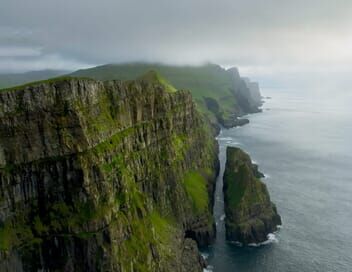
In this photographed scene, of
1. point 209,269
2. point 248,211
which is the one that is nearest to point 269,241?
point 248,211

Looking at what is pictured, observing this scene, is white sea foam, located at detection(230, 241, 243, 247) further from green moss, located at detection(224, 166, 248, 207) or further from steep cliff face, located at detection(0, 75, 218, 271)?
steep cliff face, located at detection(0, 75, 218, 271)

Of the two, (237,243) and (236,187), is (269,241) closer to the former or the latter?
(237,243)

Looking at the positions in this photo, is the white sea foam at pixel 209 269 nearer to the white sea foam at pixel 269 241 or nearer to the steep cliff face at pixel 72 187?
the steep cliff face at pixel 72 187

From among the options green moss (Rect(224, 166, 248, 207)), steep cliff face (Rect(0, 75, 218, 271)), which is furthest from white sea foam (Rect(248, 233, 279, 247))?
steep cliff face (Rect(0, 75, 218, 271))

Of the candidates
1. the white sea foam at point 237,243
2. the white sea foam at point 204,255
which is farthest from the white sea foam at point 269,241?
the white sea foam at point 204,255

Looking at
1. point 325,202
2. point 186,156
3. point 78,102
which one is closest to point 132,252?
point 78,102

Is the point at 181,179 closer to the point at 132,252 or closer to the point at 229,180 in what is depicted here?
the point at 229,180
